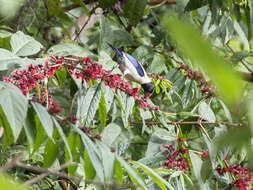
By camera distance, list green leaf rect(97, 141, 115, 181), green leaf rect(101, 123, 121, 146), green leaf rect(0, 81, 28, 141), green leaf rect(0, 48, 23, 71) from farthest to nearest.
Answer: green leaf rect(101, 123, 121, 146)
green leaf rect(0, 48, 23, 71)
green leaf rect(97, 141, 115, 181)
green leaf rect(0, 81, 28, 141)

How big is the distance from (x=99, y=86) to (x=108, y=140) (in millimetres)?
352

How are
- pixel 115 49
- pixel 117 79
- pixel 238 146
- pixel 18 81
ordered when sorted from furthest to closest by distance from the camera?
pixel 115 49 < pixel 117 79 < pixel 18 81 < pixel 238 146

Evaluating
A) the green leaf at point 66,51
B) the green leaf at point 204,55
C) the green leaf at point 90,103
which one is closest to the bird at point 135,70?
the green leaf at point 66,51

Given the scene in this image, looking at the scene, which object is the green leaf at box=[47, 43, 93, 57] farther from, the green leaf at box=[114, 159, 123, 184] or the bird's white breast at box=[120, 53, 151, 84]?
the green leaf at box=[114, 159, 123, 184]

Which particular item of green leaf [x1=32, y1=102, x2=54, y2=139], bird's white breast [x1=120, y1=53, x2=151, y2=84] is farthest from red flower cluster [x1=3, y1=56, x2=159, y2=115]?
bird's white breast [x1=120, y1=53, x2=151, y2=84]

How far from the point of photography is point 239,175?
72.2 inches

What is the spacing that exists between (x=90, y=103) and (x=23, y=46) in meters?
0.44

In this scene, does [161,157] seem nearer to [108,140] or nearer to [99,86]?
[108,140]

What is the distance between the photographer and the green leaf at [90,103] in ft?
4.98

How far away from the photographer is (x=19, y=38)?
1703 mm

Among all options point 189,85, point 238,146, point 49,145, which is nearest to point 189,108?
point 189,85

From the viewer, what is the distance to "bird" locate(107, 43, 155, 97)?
2445 millimetres

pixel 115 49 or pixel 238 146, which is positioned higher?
pixel 238 146

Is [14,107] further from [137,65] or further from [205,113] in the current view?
[137,65]
